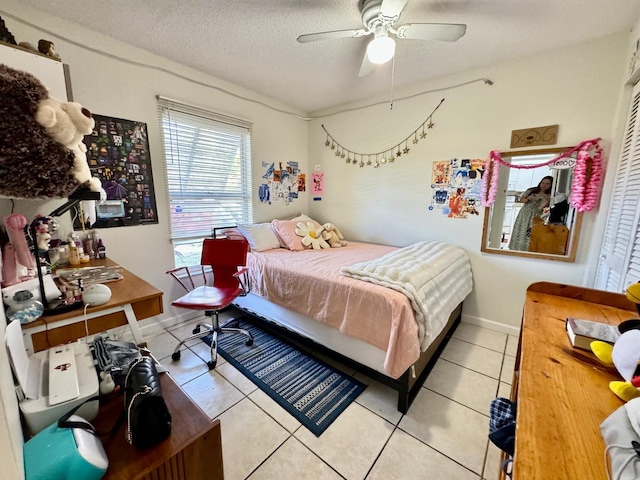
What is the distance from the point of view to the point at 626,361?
68 cm

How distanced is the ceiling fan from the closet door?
4.27 feet

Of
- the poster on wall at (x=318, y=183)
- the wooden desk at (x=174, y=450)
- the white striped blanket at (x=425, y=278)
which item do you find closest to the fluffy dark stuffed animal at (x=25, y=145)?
the wooden desk at (x=174, y=450)

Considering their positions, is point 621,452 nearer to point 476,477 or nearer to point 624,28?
point 476,477

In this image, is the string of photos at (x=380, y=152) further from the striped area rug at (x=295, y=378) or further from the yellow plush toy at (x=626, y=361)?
the yellow plush toy at (x=626, y=361)

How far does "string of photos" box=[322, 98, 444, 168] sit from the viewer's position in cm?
275

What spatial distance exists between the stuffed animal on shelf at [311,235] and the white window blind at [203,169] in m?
0.68

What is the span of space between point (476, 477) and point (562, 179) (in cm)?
227

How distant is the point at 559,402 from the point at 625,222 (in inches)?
67.6

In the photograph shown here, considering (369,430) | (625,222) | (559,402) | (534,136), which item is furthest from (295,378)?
(534,136)

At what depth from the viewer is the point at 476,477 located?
123cm

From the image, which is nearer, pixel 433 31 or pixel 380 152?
pixel 433 31

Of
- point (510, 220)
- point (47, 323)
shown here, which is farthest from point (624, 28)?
point (47, 323)

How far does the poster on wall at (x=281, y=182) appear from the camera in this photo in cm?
325

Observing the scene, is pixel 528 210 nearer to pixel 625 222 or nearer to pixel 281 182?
pixel 625 222
